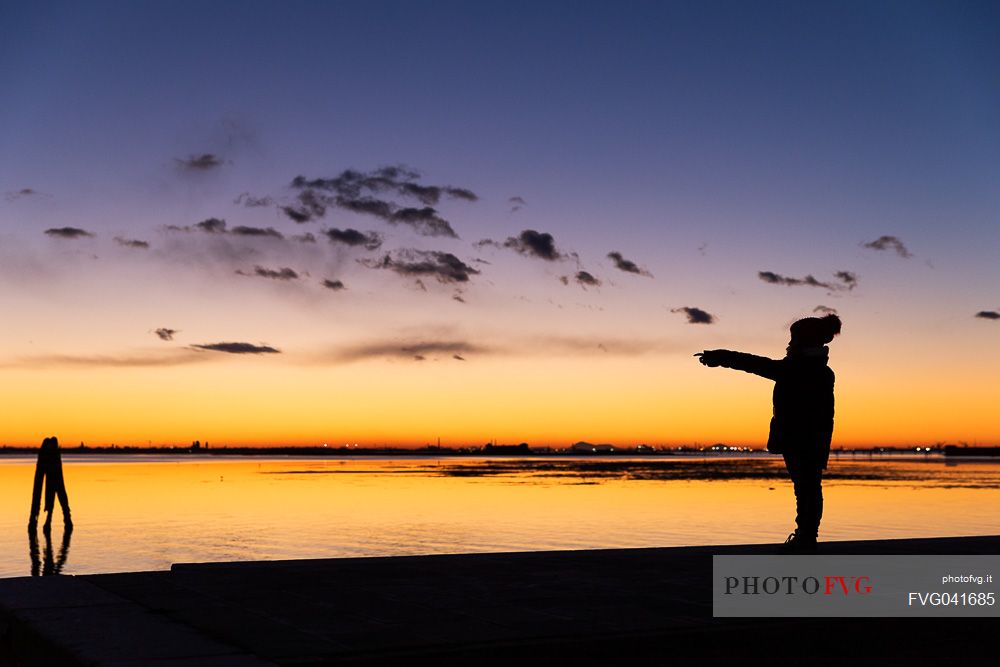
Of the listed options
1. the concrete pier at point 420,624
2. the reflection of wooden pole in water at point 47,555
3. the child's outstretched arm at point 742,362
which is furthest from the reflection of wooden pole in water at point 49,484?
the child's outstretched arm at point 742,362

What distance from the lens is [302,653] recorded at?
20.7 feet

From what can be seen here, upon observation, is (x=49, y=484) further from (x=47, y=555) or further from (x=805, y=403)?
(x=805, y=403)

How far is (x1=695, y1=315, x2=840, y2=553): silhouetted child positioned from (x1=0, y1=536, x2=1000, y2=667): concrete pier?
142 centimetres

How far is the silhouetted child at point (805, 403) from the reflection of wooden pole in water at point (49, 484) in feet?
80.5

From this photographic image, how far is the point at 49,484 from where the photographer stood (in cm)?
2970

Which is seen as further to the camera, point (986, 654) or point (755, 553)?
point (755, 553)

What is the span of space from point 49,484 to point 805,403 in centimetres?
2613

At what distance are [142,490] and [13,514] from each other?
1692 centimetres

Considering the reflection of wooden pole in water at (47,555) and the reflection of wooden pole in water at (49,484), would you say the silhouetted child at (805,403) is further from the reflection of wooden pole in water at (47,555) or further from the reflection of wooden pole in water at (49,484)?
the reflection of wooden pole in water at (49,484)

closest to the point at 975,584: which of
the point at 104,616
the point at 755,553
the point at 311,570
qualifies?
the point at 755,553

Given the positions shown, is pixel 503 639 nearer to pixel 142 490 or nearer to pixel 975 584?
pixel 975 584

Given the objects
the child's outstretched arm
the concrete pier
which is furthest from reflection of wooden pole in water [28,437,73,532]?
the child's outstretched arm

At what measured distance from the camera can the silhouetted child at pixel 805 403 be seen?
9852 mm

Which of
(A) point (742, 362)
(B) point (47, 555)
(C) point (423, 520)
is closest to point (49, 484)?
(B) point (47, 555)
